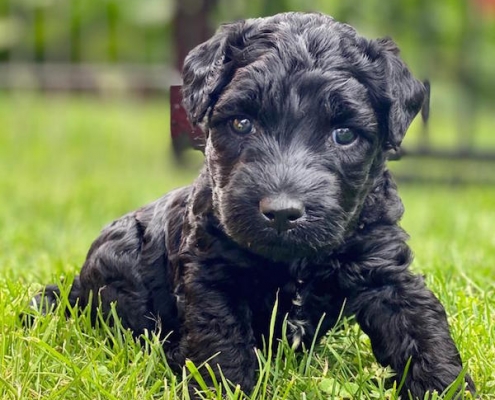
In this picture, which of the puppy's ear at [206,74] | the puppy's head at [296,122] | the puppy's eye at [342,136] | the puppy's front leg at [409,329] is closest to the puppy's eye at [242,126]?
the puppy's head at [296,122]

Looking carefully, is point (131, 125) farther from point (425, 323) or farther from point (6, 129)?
point (425, 323)

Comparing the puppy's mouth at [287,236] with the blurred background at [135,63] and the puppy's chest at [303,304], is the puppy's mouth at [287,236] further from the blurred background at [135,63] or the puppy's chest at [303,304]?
the blurred background at [135,63]

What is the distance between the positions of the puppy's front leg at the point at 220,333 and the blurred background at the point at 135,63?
247 inches

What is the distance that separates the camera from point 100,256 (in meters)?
3.69

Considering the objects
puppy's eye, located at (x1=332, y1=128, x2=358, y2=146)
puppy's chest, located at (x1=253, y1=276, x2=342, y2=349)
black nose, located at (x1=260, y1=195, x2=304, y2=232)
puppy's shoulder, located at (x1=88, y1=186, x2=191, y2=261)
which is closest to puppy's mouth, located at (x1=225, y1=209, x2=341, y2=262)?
black nose, located at (x1=260, y1=195, x2=304, y2=232)

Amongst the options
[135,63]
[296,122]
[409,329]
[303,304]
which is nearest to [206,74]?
[296,122]

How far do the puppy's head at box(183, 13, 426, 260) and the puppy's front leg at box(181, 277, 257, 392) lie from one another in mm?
246

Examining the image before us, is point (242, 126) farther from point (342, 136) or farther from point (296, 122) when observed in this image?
point (342, 136)

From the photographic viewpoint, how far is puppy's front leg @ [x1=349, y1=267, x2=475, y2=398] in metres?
2.98

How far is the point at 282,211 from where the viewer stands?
282 cm

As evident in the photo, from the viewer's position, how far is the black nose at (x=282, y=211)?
282 centimetres

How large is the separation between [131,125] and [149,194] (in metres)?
5.25

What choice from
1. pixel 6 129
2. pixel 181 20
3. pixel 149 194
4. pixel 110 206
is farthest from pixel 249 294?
pixel 6 129

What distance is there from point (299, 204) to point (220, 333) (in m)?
0.54
